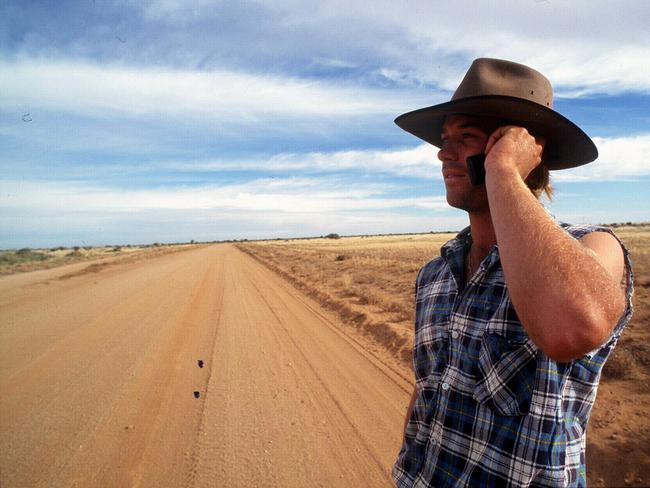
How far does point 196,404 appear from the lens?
4.90 metres

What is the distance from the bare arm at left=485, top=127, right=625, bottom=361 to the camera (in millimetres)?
1036

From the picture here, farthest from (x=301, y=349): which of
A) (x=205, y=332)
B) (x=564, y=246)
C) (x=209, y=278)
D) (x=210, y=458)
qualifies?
(x=209, y=278)

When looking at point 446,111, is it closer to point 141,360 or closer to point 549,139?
point 549,139

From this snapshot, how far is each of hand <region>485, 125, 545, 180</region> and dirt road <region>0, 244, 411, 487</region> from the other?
297 centimetres

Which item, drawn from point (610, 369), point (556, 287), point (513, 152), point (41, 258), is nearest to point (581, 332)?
point (556, 287)

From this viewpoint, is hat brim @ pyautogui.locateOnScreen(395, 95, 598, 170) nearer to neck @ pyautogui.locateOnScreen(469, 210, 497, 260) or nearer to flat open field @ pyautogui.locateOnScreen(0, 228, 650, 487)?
neck @ pyautogui.locateOnScreen(469, 210, 497, 260)

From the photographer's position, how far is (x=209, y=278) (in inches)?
696

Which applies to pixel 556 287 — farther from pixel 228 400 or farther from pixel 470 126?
pixel 228 400

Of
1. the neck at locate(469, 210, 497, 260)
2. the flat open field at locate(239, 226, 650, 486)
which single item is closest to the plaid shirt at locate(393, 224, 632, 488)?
the neck at locate(469, 210, 497, 260)

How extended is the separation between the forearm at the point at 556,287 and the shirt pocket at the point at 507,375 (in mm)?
256

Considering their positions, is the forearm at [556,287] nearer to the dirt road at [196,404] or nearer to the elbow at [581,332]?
the elbow at [581,332]

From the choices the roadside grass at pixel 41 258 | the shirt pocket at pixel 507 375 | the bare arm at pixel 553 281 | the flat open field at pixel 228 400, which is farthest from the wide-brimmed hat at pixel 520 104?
the roadside grass at pixel 41 258

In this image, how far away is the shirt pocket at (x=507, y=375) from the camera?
1.31m

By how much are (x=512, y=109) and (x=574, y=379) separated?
1.02m
